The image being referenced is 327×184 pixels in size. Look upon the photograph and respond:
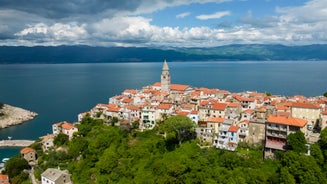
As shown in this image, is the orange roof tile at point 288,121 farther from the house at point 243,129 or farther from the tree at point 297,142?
the house at point 243,129

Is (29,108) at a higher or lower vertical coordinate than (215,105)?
lower

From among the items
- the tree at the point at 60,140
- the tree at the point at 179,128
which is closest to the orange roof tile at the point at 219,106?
the tree at the point at 179,128

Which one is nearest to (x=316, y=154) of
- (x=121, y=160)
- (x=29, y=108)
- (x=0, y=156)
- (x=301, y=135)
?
(x=301, y=135)

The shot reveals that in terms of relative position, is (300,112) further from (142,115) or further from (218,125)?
(142,115)

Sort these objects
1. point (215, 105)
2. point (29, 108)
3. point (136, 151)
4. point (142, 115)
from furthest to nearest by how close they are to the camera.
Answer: point (29, 108) < point (142, 115) < point (215, 105) < point (136, 151)

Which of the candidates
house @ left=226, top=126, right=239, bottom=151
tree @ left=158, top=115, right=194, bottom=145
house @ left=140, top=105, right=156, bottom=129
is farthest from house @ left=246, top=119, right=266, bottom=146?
house @ left=140, top=105, right=156, bottom=129

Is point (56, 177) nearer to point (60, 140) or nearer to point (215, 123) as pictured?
point (60, 140)
